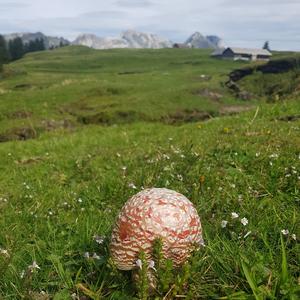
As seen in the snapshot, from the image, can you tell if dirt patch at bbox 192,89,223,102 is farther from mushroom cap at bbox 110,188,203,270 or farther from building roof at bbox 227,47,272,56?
building roof at bbox 227,47,272,56

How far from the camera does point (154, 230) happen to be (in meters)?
3.82

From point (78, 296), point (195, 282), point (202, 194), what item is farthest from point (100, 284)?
point (202, 194)

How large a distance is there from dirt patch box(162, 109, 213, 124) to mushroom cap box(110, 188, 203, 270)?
24673 millimetres

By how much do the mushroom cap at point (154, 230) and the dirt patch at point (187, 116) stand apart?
24673 millimetres

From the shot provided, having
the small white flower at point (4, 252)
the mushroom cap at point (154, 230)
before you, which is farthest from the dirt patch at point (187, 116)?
the mushroom cap at point (154, 230)

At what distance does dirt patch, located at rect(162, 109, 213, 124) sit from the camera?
29.7 m

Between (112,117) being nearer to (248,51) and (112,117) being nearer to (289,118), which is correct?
(289,118)

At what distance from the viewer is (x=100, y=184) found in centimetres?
864

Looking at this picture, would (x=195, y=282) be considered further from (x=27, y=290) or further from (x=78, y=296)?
(x=27, y=290)

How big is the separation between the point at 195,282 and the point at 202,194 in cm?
303

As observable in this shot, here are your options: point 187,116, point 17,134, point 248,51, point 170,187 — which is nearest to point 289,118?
point 170,187

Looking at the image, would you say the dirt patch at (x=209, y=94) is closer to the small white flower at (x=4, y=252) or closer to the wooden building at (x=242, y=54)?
the small white flower at (x=4, y=252)

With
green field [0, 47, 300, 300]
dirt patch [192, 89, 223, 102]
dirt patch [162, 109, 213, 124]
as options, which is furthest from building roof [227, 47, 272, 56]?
green field [0, 47, 300, 300]

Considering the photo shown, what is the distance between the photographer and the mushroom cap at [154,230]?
12.5 ft
